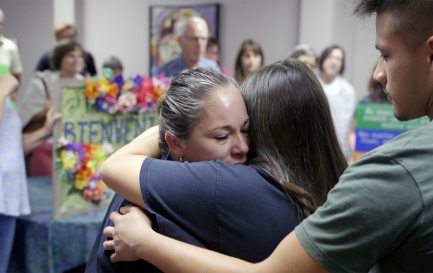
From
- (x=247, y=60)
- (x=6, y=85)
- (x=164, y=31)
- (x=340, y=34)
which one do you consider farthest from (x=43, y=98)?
(x=164, y=31)

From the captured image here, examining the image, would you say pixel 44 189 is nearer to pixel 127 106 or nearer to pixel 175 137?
pixel 127 106

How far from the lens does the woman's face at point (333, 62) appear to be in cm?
399

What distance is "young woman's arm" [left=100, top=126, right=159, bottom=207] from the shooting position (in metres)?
1.00

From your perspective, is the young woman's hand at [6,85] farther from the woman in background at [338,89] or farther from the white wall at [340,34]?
the white wall at [340,34]

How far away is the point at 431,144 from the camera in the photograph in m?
0.71

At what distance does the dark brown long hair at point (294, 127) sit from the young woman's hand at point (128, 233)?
25cm

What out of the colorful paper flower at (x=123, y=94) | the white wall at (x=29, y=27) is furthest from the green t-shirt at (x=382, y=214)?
the white wall at (x=29, y=27)

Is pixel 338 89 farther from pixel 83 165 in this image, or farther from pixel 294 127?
pixel 294 127

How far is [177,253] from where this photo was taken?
2.86 feet

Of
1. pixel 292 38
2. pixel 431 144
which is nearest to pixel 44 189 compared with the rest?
pixel 431 144

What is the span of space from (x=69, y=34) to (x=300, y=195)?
3.77 m

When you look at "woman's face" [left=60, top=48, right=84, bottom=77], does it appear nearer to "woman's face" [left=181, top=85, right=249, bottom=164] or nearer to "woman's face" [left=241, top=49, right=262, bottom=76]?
"woman's face" [left=241, top=49, right=262, bottom=76]

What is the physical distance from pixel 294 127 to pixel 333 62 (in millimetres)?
3062

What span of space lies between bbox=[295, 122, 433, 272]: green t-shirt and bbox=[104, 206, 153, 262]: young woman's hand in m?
0.33
